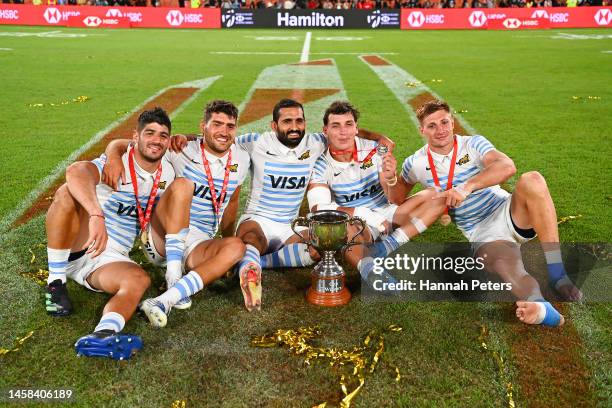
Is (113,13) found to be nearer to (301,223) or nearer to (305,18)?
(305,18)

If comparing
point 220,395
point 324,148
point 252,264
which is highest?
point 324,148

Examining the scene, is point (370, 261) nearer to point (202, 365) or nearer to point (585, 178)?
point (202, 365)

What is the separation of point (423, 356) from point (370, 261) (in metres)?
0.92

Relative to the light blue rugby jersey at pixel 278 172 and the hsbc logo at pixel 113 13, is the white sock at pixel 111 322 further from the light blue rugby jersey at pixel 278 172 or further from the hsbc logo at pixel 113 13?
the hsbc logo at pixel 113 13

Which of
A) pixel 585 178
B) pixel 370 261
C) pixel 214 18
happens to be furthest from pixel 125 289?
pixel 214 18

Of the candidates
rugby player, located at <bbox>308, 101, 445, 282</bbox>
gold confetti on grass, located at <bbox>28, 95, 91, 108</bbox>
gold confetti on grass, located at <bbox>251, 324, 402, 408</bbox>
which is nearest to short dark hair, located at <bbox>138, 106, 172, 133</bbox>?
rugby player, located at <bbox>308, 101, 445, 282</bbox>

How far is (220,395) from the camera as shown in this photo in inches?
109

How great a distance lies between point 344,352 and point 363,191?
147 centimetres

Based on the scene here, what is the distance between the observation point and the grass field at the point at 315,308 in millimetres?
2834

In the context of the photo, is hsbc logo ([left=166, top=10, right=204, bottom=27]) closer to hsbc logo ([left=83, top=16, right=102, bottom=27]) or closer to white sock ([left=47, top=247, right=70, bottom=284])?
hsbc logo ([left=83, top=16, right=102, bottom=27])

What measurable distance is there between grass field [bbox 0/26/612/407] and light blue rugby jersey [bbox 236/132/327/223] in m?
0.44

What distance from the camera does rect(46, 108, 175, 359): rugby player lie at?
10.6ft

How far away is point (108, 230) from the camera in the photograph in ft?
12.6

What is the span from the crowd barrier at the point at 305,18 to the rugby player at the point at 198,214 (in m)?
25.6
